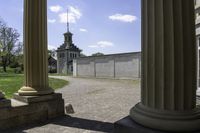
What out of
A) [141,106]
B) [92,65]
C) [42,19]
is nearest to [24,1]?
[42,19]

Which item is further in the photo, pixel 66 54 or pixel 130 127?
pixel 66 54

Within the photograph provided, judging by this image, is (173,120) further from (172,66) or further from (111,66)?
(111,66)

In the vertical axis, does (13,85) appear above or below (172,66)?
below

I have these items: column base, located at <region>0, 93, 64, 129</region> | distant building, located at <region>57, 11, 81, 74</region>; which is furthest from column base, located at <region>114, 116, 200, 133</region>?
distant building, located at <region>57, 11, 81, 74</region>

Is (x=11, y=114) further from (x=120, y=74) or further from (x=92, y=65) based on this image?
(x=92, y=65)

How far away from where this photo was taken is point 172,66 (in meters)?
2.35

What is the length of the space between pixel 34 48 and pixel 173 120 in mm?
4276

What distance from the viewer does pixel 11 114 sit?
527 centimetres

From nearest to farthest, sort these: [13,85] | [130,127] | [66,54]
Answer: [130,127] → [13,85] → [66,54]

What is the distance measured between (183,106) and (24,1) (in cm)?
477

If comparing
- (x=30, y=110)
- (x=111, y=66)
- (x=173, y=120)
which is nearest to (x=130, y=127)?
(x=173, y=120)

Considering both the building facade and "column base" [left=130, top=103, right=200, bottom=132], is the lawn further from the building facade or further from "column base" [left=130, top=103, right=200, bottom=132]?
the building facade

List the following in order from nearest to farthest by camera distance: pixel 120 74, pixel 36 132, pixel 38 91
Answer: pixel 36 132
pixel 38 91
pixel 120 74

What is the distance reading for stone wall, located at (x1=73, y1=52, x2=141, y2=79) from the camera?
27.8 meters
